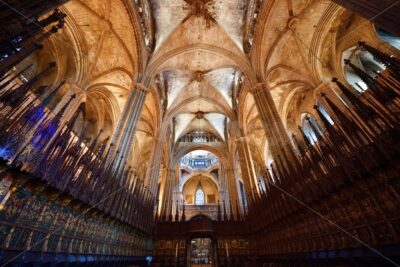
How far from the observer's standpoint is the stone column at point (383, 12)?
323cm

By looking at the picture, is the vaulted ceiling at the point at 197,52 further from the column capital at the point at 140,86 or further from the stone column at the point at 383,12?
the stone column at the point at 383,12

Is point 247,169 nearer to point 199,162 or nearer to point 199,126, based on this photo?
point 199,126

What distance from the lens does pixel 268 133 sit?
27.9 feet

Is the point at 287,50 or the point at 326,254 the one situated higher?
the point at 287,50

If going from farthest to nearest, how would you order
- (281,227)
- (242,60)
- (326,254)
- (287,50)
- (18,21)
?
(242,60) → (287,50) → (281,227) → (326,254) → (18,21)

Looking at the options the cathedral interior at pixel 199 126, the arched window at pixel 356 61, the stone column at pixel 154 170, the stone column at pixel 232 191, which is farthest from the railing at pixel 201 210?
the arched window at pixel 356 61

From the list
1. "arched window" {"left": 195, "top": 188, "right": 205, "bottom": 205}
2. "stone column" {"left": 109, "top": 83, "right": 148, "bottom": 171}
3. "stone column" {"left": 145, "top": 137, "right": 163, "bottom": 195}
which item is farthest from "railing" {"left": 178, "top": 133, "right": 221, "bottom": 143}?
"stone column" {"left": 109, "top": 83, "right": 148, "bottom": 171}

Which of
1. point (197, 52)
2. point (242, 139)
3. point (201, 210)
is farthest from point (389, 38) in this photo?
point (201, 210)

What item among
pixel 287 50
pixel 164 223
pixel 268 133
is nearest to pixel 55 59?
pixel 164 223

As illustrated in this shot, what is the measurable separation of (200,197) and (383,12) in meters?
26.6

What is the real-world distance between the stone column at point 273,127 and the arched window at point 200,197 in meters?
20.7

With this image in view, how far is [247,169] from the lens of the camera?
12289mm

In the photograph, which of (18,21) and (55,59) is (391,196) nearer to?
(18,21)

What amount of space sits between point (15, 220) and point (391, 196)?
6.47 metres
